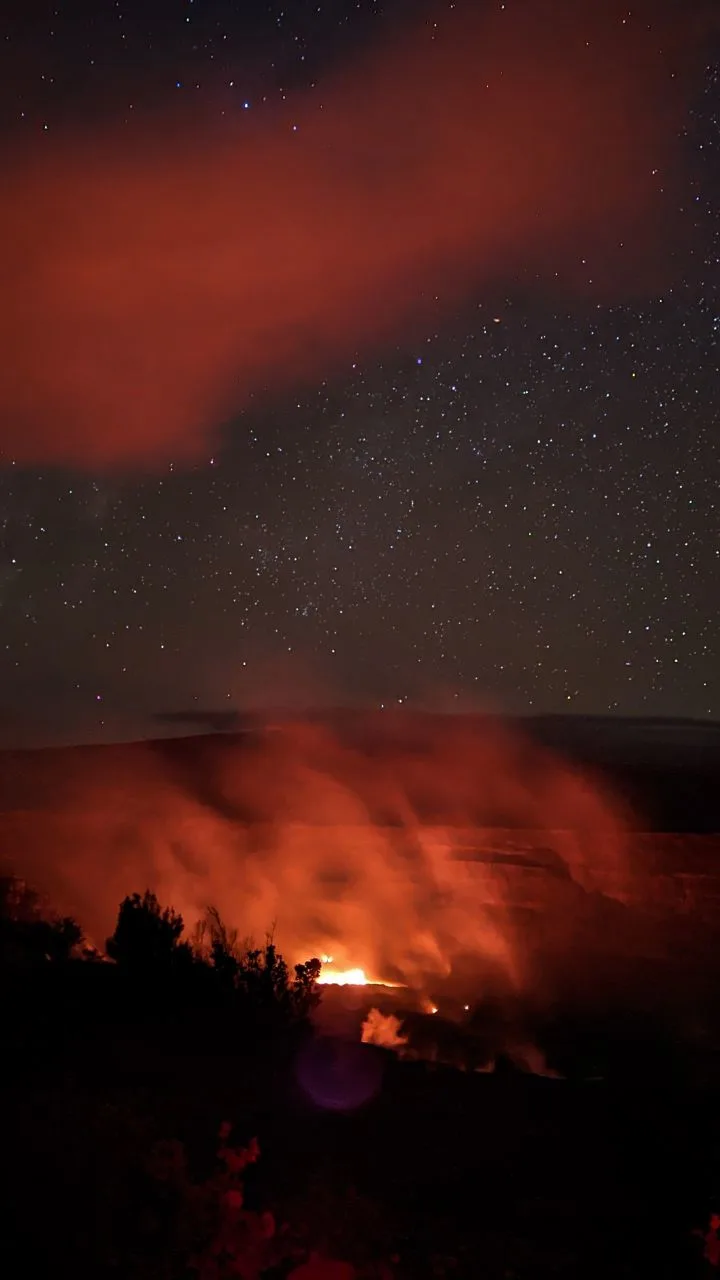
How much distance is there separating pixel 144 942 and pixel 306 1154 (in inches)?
191

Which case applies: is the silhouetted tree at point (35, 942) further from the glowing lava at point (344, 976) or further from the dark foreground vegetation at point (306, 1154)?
the glowing lava at point (344, 976)

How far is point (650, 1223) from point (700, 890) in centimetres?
1569

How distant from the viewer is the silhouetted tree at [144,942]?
11500 millimetres

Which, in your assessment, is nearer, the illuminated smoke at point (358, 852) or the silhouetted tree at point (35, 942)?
the silhouetted tree at point (35, 942)

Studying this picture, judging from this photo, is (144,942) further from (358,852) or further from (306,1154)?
(358,852)

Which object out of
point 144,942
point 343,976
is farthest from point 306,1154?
point 343,976

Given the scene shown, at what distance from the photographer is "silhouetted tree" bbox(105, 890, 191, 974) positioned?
453 inches

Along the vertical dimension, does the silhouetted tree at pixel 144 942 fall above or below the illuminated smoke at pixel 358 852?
below

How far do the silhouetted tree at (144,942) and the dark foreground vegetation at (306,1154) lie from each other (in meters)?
0.50

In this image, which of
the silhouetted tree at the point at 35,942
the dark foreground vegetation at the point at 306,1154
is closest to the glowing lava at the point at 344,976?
Answer: the silhouetted tree at the point at 35,942

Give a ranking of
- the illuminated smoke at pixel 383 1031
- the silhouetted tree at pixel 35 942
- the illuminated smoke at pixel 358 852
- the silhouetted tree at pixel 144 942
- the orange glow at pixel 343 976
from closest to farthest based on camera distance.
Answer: the silhouetted tree at pixel 144 942, the silhouetted tree at pixel 35 942, the illuminated smoke at pixel 383 1031, the orange glow at pixel 343 976, the illuminated smoke at pixel 358 852

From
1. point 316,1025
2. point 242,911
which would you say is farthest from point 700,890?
point 316,1025

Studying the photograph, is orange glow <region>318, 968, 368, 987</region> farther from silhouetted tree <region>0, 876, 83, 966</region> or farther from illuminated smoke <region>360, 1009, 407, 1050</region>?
silhouetted tree <region>0, 876, 83, 966</region>

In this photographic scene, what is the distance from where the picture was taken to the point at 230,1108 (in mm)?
8055
